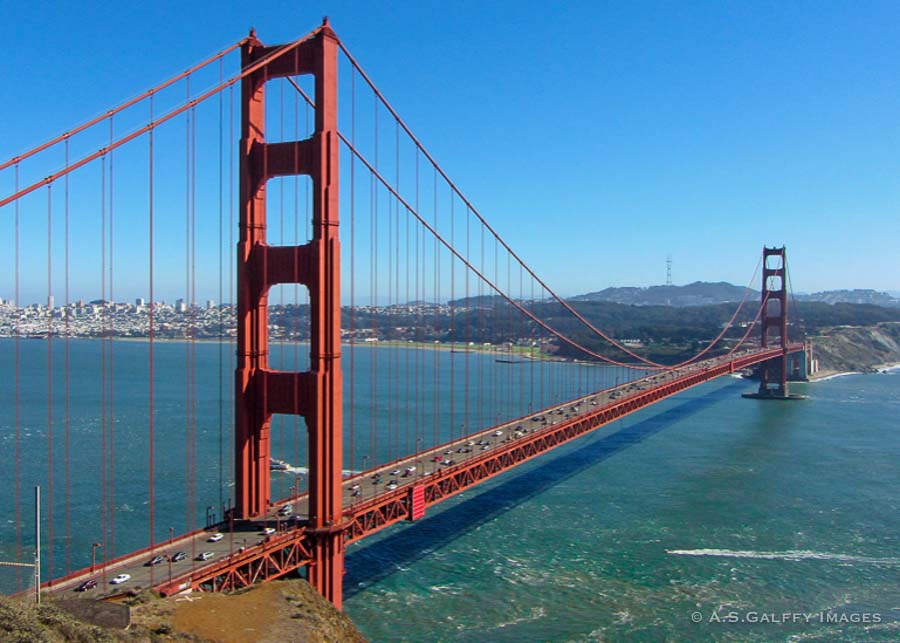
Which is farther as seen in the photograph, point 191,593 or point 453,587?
point 453,587

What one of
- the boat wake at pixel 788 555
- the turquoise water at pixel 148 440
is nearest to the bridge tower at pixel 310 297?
the turquoise water at pixel 148 440

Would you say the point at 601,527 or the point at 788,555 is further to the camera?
the point at 601,527

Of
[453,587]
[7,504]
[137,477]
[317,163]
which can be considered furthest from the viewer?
[137,477]

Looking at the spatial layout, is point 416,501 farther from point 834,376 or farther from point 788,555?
point 834,376

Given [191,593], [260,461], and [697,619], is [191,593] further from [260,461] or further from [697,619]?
[697,619]

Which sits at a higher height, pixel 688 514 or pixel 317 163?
pixel 317 163

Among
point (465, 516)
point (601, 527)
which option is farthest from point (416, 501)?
point (601, 527)

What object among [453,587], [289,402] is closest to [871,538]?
[453,587]
